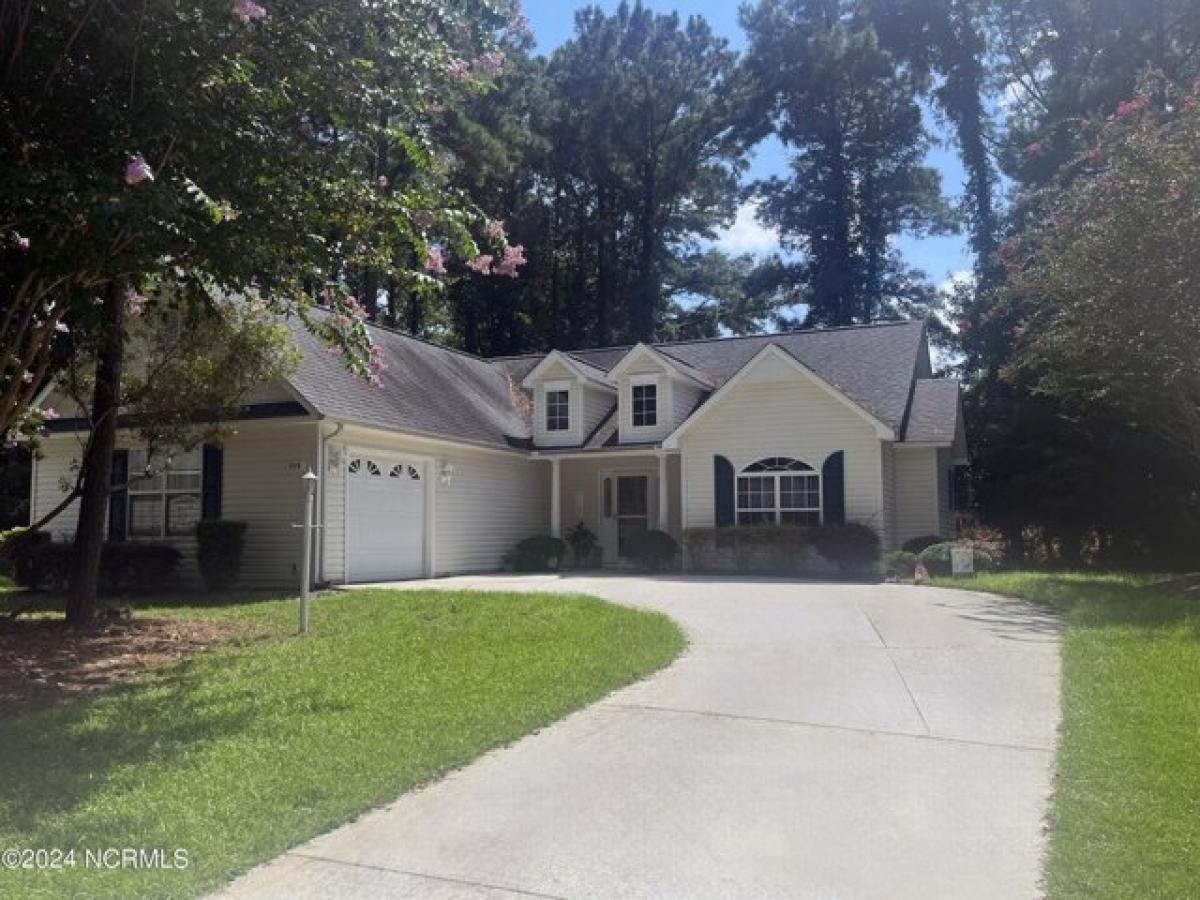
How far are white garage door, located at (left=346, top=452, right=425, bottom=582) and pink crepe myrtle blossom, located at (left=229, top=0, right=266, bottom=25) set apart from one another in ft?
34.3

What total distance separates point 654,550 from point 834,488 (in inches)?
159

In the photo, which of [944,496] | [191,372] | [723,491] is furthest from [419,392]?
[944,496]

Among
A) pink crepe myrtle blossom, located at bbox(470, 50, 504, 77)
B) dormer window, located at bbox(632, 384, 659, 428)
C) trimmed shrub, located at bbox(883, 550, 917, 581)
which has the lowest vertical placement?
trimmed shrub, located at bbox(883, 550, 917, 581)

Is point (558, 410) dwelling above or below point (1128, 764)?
above

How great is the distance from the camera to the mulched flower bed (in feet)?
28.1

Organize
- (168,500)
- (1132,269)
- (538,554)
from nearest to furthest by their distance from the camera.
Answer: (1132,269)
(168,500)
(538,554)

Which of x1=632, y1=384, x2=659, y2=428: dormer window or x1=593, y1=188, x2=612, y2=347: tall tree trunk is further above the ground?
x1=593, y1=188, x2=612, y2=347: tall tree trunk

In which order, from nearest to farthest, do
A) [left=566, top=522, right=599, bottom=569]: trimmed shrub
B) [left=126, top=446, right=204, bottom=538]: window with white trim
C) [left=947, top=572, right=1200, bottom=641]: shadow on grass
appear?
[left=947, top=572, right=1200, bottom=641]: shadow on grass < [left=126, top=446, right=204, bottom=538]: window with white trim < [left=566, top=522, right=599, bottom=569]: trimmed shrub

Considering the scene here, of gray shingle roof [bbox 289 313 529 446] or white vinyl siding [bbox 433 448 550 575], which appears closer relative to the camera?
gray shingle roof [bbox 289 313 529 446]

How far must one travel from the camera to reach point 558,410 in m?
23.8

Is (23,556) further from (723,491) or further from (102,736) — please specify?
(723,491)

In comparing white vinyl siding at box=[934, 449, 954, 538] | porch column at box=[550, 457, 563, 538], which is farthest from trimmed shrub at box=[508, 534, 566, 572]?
white vinyl siding at box=[934, 449, 954, 538]

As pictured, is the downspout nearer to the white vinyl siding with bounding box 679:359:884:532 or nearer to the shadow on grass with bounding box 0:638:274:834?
the white vinyl siding with bounding box 679:359:884:532

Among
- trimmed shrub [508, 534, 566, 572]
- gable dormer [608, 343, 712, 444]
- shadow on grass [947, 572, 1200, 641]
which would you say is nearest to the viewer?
shadow on grass [947, 572, 1200, 641]
